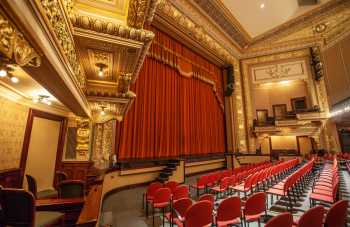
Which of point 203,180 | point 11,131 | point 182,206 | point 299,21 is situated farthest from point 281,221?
point 299,21

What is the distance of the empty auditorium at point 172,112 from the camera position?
80.0 inches

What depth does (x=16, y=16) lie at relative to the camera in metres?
1.17

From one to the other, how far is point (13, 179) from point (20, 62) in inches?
162

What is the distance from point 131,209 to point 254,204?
9.44 ft

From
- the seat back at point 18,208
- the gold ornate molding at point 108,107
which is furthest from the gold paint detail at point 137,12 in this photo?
the seat back at point 18,208

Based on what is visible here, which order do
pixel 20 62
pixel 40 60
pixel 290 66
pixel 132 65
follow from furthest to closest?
1. pixel 290 66
2. pixel 132 65
3. pixel 40 60
4. pixel 20 62

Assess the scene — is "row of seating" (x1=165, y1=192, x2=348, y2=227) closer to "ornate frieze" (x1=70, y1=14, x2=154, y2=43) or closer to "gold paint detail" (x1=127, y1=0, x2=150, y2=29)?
"ornate frieze" (x1=70, y1=14, x2=154, y2=43)

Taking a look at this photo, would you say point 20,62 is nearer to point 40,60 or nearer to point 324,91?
point 40,60

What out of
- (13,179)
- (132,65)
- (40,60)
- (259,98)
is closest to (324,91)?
(259,98)


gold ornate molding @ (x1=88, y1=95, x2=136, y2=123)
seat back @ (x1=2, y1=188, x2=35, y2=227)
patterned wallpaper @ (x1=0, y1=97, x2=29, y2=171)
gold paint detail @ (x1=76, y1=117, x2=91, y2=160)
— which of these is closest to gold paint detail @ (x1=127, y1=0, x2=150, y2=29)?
gold ornate molding @ (x1=88, y1=95, x2=136, y2=123)

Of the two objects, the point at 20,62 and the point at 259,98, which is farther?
the point at 259,98

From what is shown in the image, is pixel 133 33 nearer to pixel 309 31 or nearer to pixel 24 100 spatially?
pixel 24 100

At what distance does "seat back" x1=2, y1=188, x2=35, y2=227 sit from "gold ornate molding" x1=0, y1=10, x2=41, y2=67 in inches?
53.1

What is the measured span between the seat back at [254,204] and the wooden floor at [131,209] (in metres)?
0.70
